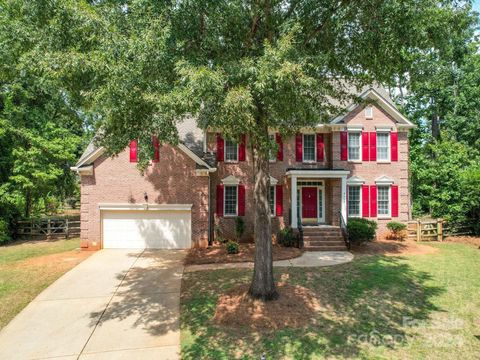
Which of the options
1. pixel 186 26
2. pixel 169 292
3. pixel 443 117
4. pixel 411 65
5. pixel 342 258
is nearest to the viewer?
pixel 186 26

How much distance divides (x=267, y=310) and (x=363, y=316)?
2470 mm

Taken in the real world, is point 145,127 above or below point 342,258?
above

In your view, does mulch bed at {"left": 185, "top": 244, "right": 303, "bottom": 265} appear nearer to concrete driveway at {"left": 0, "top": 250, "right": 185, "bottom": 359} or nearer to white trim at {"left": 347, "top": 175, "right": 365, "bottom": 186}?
concrete driveway at {"left": 0, "top": 250, "right": 185, "bottom": 359}

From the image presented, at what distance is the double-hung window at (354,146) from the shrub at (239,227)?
24.6 ft

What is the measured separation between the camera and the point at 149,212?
16.1 meters

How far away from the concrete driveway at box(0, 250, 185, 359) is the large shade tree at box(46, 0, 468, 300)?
9.58ft

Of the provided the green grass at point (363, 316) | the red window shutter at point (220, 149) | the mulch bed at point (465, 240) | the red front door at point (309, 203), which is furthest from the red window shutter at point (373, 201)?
the red window shutter at point (220, 149)

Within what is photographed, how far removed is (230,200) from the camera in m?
17.8

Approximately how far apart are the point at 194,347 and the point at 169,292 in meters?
3.61

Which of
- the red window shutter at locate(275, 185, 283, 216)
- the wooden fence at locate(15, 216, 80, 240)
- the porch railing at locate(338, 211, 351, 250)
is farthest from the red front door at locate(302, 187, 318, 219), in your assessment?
the wooden fence at locate(15, 216, 80, 240)

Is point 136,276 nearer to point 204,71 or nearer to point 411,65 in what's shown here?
point 204,71

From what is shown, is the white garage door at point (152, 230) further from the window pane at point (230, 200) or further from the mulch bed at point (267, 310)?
the mulch bed at point (267, 310)

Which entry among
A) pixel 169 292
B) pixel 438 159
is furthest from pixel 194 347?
pixel 438 159

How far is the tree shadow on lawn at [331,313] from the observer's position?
21.3 ft
